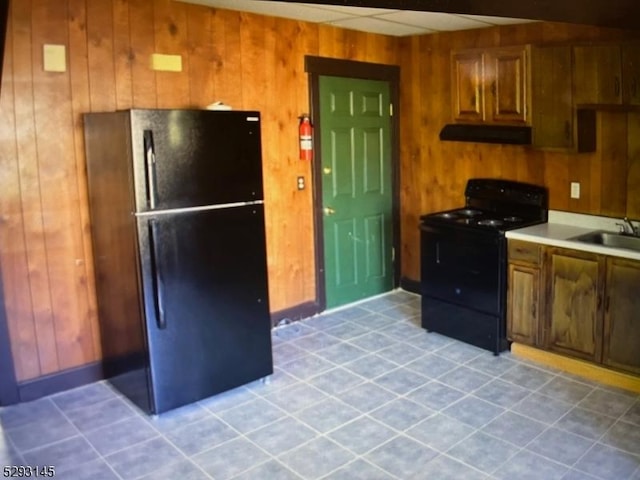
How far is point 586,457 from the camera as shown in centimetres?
293

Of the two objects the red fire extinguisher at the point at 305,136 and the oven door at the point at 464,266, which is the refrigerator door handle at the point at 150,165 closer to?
the red fire extinguisher at the point at 305,136

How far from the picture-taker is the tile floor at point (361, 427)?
9.52 feet

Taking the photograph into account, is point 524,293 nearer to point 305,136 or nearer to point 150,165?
point 305,136

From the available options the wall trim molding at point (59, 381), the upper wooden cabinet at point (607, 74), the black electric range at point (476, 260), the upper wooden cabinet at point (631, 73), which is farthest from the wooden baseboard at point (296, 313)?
the upper wooden cabinet at point (631, 73)

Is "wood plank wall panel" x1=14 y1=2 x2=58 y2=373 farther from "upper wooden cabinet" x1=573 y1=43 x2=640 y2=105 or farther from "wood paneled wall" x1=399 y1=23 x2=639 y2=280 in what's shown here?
"upper wooden cabinet" x1=573 y1=43 x2=640 y2=105

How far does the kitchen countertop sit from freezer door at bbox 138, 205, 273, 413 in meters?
1.80

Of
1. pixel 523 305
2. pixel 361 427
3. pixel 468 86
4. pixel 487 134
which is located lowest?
pixel 361 427

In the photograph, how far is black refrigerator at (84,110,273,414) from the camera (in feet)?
10.7

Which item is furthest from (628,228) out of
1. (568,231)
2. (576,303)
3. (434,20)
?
(434,20)

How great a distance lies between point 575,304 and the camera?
382 cm

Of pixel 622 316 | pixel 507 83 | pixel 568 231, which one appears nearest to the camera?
pixel 622 316

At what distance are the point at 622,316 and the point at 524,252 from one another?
73cm

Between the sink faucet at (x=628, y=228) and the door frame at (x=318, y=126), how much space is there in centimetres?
206

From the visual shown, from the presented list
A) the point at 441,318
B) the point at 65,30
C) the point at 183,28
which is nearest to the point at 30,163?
the point at 65,30
